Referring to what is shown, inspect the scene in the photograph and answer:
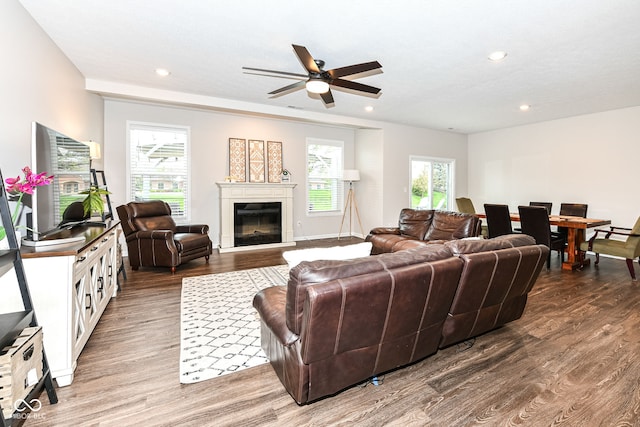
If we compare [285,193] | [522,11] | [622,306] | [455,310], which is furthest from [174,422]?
[285,193]

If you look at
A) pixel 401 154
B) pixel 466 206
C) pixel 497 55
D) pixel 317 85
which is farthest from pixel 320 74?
pixel 466 206

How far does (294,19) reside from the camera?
9.23ft

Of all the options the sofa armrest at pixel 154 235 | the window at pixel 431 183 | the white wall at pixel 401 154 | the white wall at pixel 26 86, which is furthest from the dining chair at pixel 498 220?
the white wall at pixel 26 86

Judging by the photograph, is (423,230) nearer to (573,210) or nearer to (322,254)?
(573,210)

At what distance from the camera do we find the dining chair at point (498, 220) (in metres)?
5.27

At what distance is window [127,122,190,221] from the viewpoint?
5598 mm

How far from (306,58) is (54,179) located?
236 cm

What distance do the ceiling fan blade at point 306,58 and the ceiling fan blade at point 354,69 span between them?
0.63ft

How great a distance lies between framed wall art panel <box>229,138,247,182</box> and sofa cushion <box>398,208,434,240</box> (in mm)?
3357

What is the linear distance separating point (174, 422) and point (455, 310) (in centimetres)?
185

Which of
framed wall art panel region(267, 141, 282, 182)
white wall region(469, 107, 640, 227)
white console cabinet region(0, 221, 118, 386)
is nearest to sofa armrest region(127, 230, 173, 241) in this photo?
white console cabinet region(0, 221, 118, 386)

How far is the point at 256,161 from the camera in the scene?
6.52 meters

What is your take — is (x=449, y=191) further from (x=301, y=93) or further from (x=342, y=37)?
(x=342, y=37)

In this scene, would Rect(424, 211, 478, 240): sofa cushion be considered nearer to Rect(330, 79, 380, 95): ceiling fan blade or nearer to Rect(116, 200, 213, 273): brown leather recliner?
Rect(330, 79, 380, 95): ceiling fan blade
